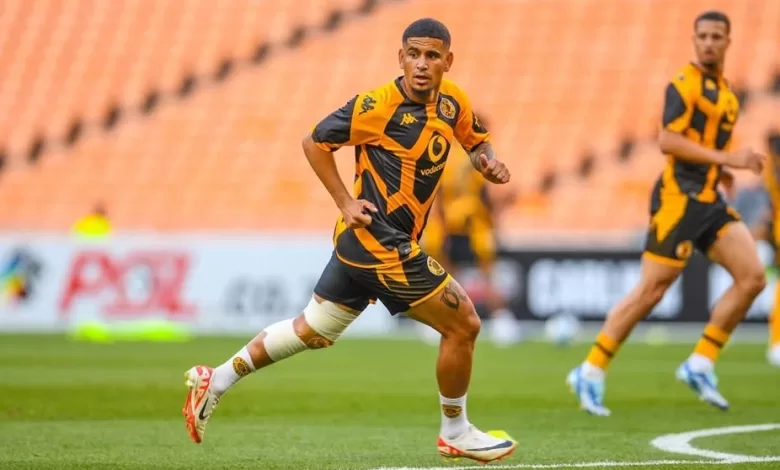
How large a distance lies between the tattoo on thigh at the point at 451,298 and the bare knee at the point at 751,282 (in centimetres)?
302

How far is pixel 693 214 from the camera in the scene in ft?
27.9

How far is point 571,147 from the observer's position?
75.1 feet

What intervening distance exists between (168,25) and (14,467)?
22216 mm

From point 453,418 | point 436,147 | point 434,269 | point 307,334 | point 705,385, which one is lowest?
point 705,385

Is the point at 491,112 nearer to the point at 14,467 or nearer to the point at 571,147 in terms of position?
the point at 571,147

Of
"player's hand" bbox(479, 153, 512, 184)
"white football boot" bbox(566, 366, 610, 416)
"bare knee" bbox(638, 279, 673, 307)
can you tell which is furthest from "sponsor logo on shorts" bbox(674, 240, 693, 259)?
"player's hand" bbox(479, 153, 512, 184)

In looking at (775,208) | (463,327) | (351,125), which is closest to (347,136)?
(351,125)

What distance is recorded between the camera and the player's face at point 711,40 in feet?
27.9

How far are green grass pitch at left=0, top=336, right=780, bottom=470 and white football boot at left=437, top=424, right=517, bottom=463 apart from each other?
13cm

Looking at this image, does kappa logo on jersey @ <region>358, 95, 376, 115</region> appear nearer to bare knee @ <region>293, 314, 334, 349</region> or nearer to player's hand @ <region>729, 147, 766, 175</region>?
bare knee @ <region>293, 314, 334, 349</region>

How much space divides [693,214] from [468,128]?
2521mm

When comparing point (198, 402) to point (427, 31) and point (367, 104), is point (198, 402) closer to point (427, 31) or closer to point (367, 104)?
point (367, 104)

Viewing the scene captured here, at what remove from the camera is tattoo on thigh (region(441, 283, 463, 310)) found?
241 inches

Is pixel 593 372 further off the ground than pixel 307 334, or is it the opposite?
pixel 307 334
